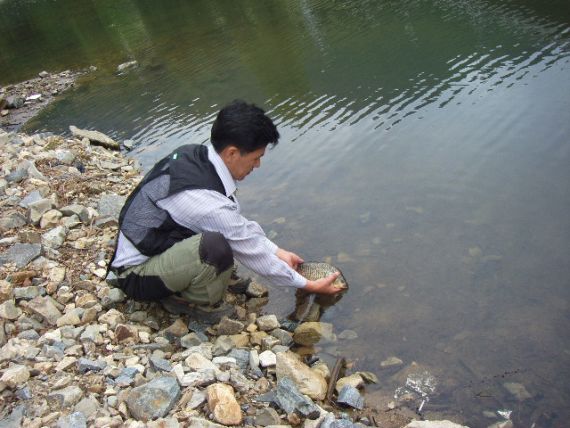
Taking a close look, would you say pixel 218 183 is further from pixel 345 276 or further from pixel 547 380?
pixel 547 380

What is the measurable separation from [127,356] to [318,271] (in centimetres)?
164

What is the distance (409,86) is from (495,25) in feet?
10.8

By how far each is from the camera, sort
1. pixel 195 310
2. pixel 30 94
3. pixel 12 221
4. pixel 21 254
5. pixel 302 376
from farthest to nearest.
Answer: pixel 30 94, pixel 12 221, pixel 21 254, pixel 195 310, pixel 302 376

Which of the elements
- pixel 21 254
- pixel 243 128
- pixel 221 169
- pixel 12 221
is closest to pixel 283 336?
pixel 221 169

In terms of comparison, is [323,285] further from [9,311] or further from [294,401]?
[9,311]

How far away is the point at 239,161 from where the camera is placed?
11.2 ft

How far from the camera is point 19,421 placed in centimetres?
267

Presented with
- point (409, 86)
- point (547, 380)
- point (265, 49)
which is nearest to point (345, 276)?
point (547, 380)

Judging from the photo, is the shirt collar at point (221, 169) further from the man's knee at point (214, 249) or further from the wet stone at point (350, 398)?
the wet stone at point (350, 398)

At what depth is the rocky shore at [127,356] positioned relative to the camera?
9.25 ft

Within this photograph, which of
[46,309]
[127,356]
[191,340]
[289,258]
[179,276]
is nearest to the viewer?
[127,356]

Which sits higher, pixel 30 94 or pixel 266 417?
pixel 30 94

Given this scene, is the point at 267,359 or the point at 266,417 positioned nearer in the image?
the point at 266,417

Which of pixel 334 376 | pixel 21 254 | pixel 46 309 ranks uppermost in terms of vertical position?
pixel 21 254
